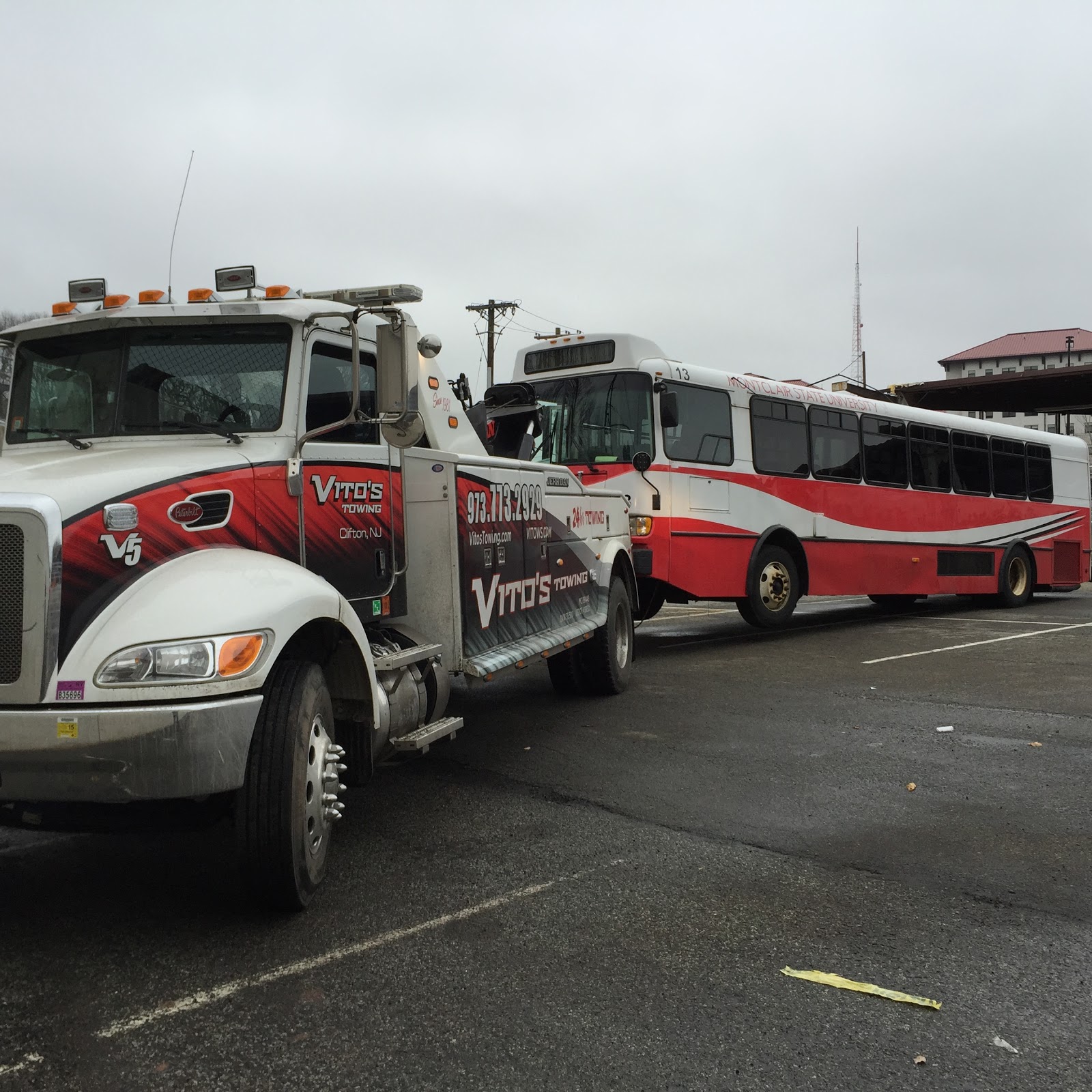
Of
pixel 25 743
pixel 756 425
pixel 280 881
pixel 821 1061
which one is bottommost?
pixel 821 1061

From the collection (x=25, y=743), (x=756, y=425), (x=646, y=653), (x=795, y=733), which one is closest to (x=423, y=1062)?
(x=25, y=743)

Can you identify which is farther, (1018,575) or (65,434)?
(1018,575)

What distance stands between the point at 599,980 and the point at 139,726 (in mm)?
1740

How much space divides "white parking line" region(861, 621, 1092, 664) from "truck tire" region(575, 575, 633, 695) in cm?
323

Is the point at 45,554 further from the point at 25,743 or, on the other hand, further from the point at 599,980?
the point at 599,980

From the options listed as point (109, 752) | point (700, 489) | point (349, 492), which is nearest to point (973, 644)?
point (700, 489)

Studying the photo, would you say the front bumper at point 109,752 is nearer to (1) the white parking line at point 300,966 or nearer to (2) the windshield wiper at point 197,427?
(1) the white parking line at point 300,966

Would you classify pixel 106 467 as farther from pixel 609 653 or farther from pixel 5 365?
pixel 609 653

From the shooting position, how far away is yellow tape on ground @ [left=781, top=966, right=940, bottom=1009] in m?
3.20

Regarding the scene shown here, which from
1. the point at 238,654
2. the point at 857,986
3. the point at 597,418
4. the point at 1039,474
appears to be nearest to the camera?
the point at 857,986

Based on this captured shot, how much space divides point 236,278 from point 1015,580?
17.0 metres

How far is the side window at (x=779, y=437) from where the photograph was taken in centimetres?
1302

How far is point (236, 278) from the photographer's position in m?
4.96

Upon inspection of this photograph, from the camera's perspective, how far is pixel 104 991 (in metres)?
3.28
